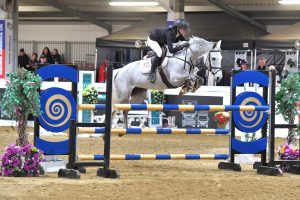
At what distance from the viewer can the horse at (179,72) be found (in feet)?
36.2

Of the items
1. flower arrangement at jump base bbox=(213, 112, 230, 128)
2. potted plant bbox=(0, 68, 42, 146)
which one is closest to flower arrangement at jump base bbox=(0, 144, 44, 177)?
potted plant bbox=(0, 68, 42, 146)

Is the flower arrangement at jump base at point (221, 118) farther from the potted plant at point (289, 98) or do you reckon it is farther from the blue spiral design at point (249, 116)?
the potted plant at point (289, 98)

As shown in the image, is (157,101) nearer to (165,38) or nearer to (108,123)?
(165,38)

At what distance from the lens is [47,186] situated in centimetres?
686

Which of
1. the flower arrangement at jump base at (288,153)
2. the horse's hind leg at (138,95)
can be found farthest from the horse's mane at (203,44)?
the flower arrangement at jump base at (288,153)

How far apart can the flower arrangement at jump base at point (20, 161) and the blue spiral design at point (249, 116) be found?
242 centimetres

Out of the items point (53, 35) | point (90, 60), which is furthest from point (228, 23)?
point (53, 35)

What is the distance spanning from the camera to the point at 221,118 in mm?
14250

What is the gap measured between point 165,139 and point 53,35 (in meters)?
14.6

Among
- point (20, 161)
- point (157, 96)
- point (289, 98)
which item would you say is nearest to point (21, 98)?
point (20, 161)

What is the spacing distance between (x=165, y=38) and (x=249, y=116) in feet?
8.83

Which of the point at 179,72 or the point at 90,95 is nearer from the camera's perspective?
the point at 179,72

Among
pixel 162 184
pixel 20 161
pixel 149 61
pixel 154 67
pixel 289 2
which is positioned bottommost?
pixel 162 184

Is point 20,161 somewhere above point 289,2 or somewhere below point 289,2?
below
